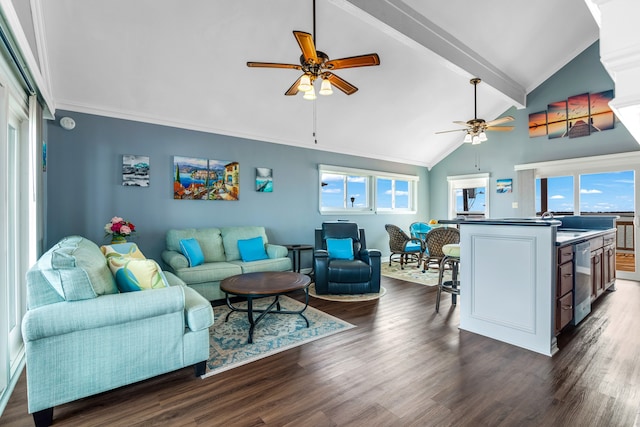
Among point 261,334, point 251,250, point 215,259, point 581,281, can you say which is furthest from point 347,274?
point 581,281

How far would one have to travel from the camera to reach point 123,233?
3.79 meters

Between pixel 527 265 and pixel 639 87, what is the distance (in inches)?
103

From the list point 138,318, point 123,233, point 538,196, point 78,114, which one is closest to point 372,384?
point 138,318

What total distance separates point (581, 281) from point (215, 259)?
4360 mm

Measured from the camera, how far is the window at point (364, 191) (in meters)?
6.45

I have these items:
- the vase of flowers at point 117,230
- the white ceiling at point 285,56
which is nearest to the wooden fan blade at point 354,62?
the white ceiling at point 285,56

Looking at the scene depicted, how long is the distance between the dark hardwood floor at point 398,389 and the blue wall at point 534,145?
4.12 meters

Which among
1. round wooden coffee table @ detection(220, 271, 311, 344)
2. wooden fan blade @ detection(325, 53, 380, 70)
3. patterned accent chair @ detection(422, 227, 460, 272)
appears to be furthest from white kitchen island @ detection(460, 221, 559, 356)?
patterned accent chair @ detection(422, 227, 460, 272)

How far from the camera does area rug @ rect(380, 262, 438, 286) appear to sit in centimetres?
521

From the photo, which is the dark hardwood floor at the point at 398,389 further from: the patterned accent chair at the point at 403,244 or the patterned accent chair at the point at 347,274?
the patterned accent chair at the point at 403,244

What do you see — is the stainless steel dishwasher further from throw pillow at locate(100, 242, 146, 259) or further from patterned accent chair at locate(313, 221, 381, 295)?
throw pillow at locate(100, 242, 146, 259)

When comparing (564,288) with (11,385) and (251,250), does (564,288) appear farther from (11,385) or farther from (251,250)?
(11,385)

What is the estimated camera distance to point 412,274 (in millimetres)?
5723

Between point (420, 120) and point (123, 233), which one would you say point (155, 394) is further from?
point (420, 120)
